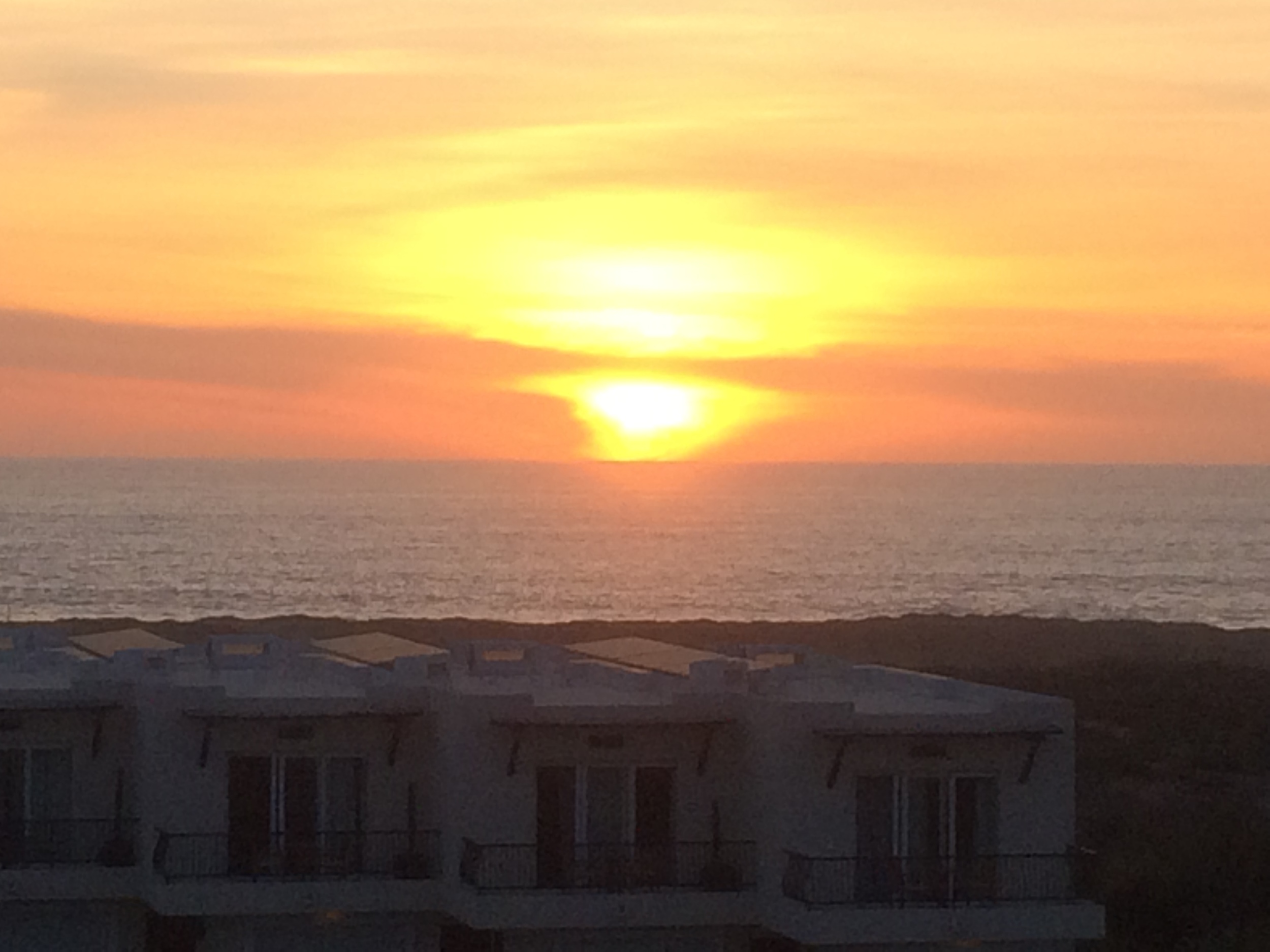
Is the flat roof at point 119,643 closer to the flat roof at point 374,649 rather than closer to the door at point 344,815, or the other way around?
the flat roof at point 374,649

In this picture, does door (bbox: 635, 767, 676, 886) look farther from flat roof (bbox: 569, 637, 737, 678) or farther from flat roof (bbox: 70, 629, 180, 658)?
flat roof (bbox: 70, 629, 180, 658)

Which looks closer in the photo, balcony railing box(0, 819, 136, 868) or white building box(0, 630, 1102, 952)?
white building box(0, 630, 1102, 952)

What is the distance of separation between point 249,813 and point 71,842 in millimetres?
2461

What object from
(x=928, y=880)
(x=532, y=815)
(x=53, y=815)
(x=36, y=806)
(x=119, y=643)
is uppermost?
(x=119, y=643)

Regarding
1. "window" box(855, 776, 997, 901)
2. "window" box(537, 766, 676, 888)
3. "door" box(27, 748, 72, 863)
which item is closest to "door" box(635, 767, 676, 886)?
"window" box(537, 766, 676, 888)

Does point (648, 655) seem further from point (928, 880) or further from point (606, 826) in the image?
point (928, 880)

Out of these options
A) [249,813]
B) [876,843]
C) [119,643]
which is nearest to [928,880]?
[876,843]

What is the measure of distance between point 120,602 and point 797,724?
395 feet

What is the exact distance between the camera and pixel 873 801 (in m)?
25.1

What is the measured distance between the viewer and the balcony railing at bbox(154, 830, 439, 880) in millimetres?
25906

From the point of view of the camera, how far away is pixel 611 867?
25.3 m

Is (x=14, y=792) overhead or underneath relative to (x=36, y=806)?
Result: overhead

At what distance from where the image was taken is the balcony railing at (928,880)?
80.6 ft

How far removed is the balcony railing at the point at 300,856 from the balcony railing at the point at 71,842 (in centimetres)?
99
